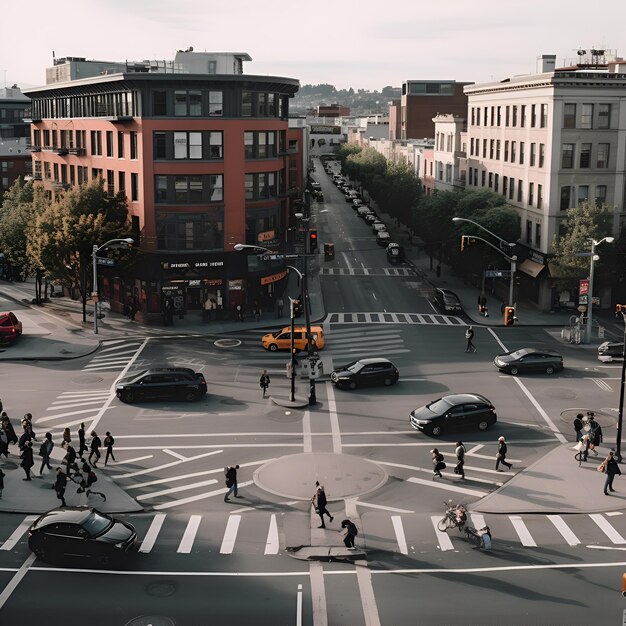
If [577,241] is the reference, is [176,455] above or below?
below

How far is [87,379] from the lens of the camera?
47.2 metres

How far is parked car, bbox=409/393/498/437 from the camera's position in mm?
37562

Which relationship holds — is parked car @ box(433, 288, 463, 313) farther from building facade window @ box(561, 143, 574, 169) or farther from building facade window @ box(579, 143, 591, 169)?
building facade window @ box(579, 143, 591, 169)

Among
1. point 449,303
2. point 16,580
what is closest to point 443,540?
point 16,580

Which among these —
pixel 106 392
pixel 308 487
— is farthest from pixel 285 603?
pixel 106 392

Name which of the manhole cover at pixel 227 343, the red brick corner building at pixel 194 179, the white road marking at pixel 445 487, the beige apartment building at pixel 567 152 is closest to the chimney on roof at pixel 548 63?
the beige apartment building at pixel 567 152

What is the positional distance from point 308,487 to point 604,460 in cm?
1246

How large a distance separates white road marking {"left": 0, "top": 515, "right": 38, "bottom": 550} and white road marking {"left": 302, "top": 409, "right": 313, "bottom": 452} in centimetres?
1180

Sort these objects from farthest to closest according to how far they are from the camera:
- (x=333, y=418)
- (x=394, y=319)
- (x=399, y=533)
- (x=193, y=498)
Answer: (x=394, y=319)
(x=333, y=418)
(x=193, y=498)
(x=399, y=533)

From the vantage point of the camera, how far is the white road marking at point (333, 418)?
36.2 m

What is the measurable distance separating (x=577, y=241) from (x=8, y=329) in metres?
40.3

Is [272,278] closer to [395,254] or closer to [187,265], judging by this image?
[187,265]

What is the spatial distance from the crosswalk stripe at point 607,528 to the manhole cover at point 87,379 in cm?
2827

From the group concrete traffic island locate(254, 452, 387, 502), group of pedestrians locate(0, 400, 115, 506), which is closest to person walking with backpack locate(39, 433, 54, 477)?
group of pedestrians locate(0, 400, 115, 506)
